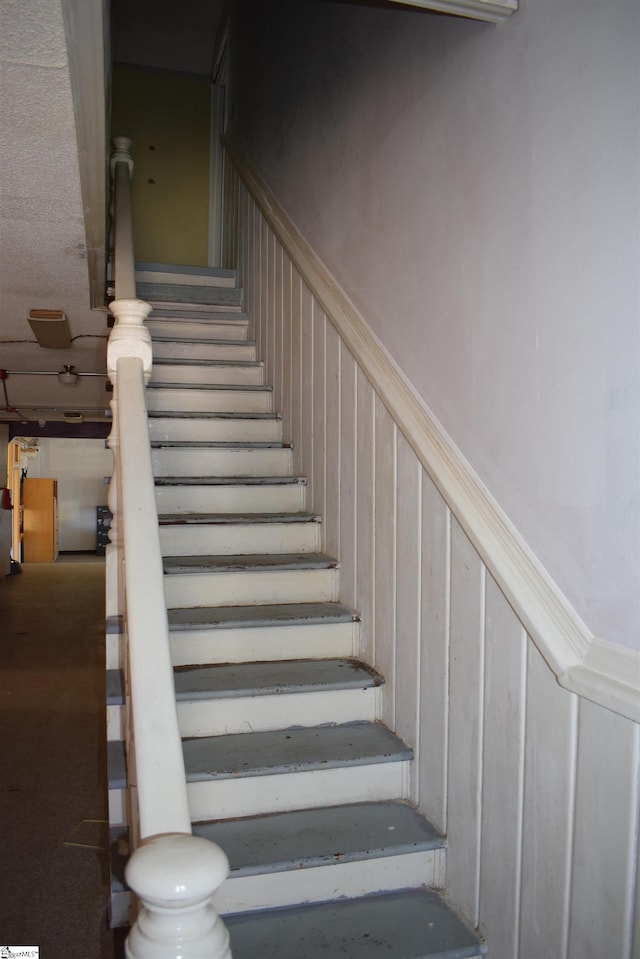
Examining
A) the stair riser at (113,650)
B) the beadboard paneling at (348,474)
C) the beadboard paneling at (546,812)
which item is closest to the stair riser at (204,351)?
the beadboard paneling at (348,474)

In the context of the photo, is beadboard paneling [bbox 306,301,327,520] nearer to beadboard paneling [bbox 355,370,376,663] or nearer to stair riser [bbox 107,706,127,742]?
beadboard paneling [bbox 355,370,376,663]

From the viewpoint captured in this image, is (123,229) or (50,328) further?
(50,328)

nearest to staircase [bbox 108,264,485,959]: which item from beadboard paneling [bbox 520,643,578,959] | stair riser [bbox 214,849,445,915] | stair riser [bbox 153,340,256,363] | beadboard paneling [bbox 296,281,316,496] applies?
stair riser [bbox 214,849,445,915]

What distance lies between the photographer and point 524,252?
5.03 ft

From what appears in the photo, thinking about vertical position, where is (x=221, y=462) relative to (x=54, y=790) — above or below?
above

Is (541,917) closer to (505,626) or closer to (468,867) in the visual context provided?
(468,867)

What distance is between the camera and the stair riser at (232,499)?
297cm

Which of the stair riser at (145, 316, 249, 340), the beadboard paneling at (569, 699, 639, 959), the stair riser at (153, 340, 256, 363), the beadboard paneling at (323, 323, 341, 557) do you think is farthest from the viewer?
the stair riser at (145, 316, 249, 340)

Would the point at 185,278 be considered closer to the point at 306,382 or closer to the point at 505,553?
the point at 306,382

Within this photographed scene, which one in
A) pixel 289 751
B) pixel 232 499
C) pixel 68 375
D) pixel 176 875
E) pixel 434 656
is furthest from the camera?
pixel 68 375

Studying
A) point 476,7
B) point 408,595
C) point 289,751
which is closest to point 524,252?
point 476,7

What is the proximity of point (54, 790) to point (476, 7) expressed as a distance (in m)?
3.39

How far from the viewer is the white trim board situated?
123cm

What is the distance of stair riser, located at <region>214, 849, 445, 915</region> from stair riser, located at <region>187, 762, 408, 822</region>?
226mm
